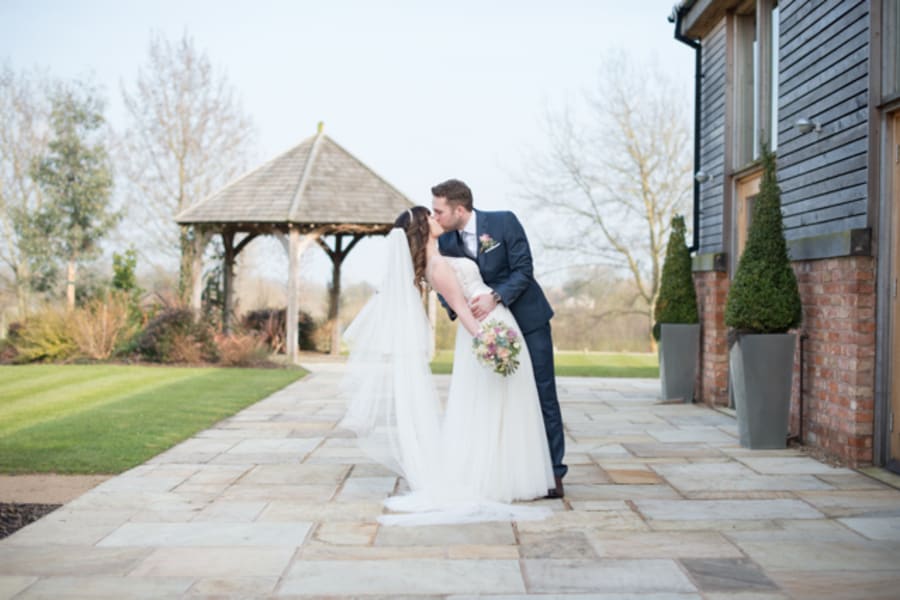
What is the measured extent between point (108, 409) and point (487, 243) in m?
5.42

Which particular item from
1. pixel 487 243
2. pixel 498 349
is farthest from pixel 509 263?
pixel 498 349

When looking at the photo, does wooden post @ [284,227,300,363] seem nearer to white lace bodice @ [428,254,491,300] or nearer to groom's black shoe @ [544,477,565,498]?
white lace bodice @ [428,254,491,300]

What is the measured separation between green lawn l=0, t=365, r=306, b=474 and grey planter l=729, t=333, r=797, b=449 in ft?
14.7

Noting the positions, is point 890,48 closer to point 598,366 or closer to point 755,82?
point 755,82

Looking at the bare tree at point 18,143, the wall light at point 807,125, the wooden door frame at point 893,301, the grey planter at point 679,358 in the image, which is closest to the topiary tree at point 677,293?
the grey planter at point 679,358

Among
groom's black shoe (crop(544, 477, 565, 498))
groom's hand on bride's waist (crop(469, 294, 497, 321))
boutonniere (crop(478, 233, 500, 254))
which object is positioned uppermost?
boutonniere (crop(478, 233, 500, 254))

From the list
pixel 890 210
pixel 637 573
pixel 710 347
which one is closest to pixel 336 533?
pixel 637 573

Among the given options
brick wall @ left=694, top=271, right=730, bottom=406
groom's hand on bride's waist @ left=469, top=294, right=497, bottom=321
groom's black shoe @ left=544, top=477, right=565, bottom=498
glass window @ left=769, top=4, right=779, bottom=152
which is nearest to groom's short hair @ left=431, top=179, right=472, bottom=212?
groom's hand on bride's waist @ left=469, top=294, right=497, bottom=321

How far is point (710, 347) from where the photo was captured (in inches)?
353

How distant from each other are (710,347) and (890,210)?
3.78 metres

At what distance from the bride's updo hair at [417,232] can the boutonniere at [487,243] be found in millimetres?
316

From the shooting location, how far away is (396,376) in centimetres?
492

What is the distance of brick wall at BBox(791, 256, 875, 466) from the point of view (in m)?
5.52

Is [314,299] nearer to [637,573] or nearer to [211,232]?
[211,232]
